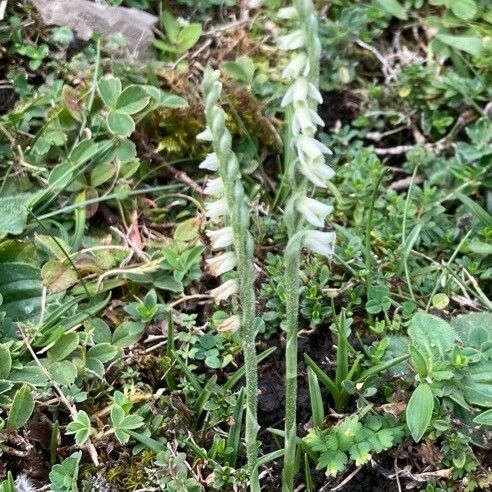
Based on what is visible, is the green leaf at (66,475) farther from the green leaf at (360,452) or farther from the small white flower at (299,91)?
the small white flower at (299,91)

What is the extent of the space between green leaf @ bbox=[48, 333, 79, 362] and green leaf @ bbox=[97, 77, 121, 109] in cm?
87

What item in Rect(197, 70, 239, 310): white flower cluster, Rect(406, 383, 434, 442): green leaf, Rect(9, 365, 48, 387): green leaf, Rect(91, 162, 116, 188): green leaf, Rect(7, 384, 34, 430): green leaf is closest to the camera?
Rect(197, 70, 239, 310): white flower cluster

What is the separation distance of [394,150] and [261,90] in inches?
22.9

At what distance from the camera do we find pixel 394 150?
3312 mm

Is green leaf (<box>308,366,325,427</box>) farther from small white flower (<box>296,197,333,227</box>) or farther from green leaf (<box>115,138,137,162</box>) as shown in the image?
green leaf (<box>115,138,137,162</box>)

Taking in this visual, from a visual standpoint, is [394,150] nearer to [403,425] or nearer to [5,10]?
[403,425]

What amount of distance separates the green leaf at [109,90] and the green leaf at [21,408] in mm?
1073

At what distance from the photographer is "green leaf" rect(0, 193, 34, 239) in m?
2.67

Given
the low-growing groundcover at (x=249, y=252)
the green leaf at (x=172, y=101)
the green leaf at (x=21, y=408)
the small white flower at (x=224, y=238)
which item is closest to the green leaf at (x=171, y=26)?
the low-growing groundcover at (x=249, y=252)

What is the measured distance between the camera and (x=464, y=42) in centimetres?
344

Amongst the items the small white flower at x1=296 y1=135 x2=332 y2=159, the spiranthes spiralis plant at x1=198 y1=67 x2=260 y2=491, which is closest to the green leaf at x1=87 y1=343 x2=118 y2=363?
the spiranthes spiralis plant at x1=198 y1=67 x2=260 y2=491

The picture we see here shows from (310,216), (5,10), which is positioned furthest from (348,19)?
(310,216)

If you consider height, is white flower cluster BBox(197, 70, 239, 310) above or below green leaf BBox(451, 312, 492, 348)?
above

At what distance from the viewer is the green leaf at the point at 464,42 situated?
3.41 meters
